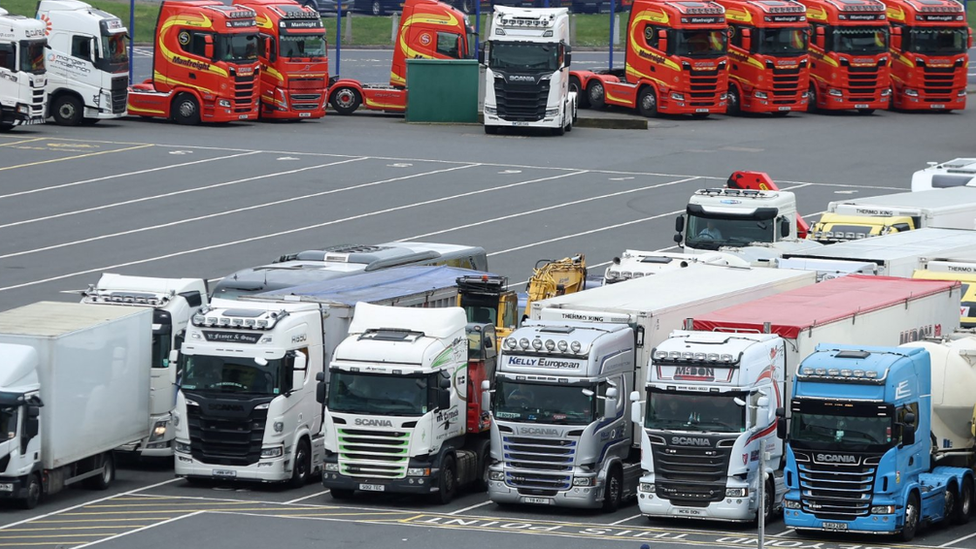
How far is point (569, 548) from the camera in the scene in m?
31.2

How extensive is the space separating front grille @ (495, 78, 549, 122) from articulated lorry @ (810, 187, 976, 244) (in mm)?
24323

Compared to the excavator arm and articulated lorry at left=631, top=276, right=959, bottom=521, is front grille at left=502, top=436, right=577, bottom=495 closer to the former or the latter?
articulated lorry at left=631, top=276, right=959, bottom=521

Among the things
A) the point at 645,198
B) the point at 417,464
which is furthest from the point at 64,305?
the point at 645,198

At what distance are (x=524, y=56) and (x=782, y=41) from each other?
1317 centimetres

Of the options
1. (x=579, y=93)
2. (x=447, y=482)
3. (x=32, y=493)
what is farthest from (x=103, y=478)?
(x=579, y=93)

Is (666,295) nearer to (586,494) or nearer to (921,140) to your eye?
(586,494)

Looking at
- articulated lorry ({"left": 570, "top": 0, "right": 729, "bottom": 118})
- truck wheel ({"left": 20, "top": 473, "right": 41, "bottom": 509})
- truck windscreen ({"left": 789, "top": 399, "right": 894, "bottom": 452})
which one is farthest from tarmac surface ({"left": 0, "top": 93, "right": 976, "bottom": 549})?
truck windscreen ({"left": 789, "top": 399, "right": 894, "bottom": 452})

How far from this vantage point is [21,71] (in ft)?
233

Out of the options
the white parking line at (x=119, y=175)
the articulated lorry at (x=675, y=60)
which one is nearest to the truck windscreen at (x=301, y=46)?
the white parking line at (x=119, y=175)

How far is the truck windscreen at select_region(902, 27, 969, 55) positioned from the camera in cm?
8456

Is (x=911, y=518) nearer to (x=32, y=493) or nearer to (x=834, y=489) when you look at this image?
(x=834, y=489)

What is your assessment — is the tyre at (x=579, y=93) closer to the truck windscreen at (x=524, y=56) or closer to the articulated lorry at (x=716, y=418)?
the truck windscreen at (x=524, y=56)

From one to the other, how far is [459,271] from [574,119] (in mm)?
37215

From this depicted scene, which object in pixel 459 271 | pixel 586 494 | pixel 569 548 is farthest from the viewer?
A: pixel 459 271
